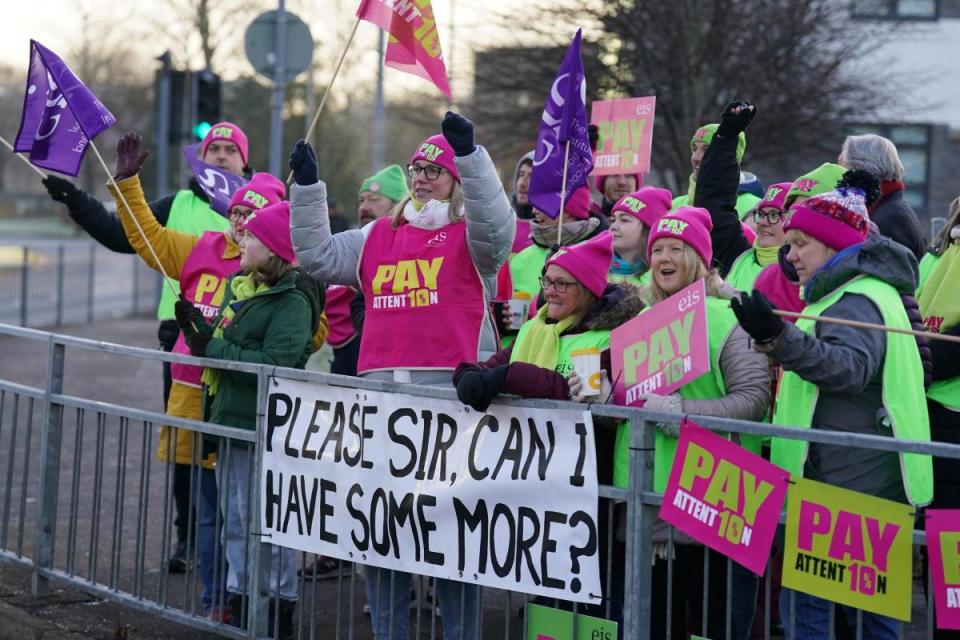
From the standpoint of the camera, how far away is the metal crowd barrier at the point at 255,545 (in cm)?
465

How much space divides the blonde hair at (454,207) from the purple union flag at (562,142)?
0.93 meters

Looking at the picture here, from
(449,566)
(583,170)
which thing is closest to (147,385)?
(583,170)

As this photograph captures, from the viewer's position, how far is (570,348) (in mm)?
5230

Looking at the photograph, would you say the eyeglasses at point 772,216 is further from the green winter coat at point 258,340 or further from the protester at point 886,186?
the green winter coat at point 258,340

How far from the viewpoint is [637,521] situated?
15.3ft

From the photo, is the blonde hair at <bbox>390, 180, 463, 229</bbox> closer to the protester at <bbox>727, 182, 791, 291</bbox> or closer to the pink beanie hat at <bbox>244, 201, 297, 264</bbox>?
the pink beanie hat at <bbox>244, 201, 297, 264</bbox>

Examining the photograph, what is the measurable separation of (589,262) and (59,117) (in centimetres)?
324

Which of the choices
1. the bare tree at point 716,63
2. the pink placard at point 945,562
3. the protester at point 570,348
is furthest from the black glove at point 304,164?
the bare tree at point 716,63

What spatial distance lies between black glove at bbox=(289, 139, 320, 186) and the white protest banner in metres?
0.81

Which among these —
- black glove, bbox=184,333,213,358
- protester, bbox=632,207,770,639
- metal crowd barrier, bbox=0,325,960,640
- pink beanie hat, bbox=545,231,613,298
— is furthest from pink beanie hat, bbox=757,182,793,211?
black glove, bbox=184,333,213,358

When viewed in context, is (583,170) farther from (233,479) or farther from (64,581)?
(64,581)

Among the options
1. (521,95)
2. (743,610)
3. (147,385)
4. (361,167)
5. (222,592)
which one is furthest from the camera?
(361,167)

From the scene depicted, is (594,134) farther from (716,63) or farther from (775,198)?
(716,63)

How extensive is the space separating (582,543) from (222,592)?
6.16 feet
